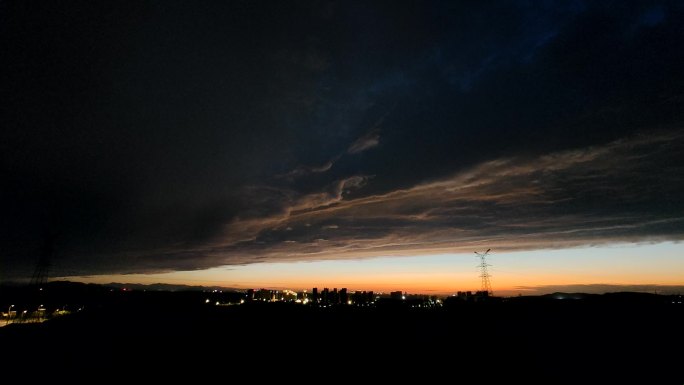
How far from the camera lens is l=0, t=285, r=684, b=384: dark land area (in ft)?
86.4

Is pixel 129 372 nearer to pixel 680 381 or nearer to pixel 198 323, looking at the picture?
pixel 198 323

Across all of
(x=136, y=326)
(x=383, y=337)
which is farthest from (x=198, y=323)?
(x=383, y=337)

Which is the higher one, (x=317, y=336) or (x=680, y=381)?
(x=317, y=336)

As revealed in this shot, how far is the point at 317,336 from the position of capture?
1358 inches

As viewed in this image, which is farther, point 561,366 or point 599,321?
point 599,321

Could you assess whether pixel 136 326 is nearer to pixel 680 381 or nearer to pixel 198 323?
pixel 198 323

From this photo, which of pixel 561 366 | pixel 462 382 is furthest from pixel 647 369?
pixel 462 382

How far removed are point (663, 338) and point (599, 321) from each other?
6719 millimetres

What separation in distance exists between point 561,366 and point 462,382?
34.9ft

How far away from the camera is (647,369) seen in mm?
29578

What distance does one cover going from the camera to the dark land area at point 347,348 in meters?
26.3

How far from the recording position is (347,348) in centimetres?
3108

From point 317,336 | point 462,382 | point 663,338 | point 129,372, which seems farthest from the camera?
point 663,338

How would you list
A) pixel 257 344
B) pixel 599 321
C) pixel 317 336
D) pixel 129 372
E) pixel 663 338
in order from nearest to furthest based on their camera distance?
1. pixel 129 372
2. pixel 257 344
3. pixel 317 336
4. pixel 663 338
5. pixel 599 321
